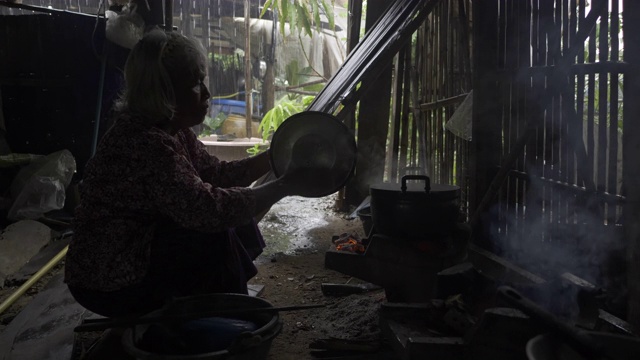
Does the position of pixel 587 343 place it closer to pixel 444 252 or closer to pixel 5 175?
pixel 444 252

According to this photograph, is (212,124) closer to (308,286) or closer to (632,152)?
(308,286)

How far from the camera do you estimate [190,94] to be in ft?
7.68

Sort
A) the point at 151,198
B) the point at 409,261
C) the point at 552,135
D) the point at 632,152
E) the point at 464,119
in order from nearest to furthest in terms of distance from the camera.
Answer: the point at 151,198
the point at 632,152
the point at 552,135
the point at 409,261
the point at 464,119

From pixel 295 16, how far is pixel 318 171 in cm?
721

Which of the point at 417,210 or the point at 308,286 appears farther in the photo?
the point at 308,286

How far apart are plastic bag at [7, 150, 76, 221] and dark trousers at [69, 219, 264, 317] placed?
3.61 m

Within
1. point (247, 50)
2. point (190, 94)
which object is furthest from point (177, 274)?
point (247, 50)

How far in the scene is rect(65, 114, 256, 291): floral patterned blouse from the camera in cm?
209

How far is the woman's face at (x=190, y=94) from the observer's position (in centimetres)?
229

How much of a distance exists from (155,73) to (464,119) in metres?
2.64

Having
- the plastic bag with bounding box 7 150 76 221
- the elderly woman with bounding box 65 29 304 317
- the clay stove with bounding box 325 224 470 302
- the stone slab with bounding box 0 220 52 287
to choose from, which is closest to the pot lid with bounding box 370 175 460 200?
the clay stove with bounding box 325 224 470 302

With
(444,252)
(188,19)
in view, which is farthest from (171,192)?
(188,19)

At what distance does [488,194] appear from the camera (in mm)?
3557

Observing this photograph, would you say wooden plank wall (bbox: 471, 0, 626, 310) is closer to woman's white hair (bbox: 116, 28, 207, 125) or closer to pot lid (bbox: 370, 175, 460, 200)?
pot lid (bbox: 370, 175, 460, 200)
